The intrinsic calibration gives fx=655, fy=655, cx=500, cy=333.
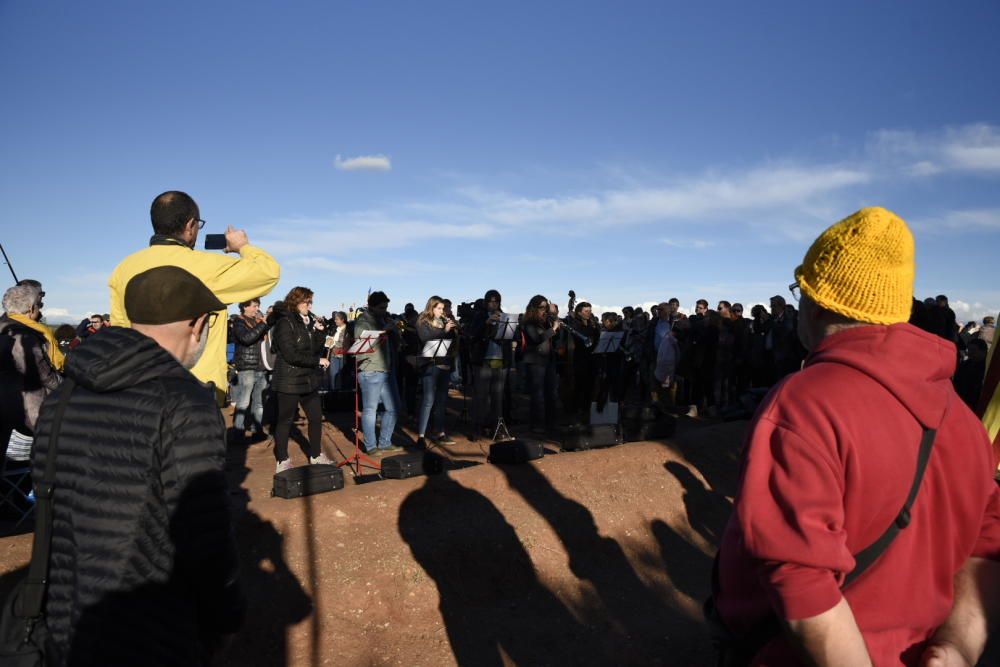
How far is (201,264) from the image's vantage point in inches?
128

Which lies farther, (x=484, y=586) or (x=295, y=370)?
(x=295, y=370)

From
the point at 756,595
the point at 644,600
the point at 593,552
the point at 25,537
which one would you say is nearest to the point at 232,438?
the point at 25,537

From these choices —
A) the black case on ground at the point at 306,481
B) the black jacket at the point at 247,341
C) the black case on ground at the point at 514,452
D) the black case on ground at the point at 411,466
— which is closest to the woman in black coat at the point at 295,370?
the black case on ground at the point at 306,481

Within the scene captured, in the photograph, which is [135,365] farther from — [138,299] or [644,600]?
[644,600]

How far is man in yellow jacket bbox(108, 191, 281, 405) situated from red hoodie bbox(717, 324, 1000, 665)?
2.66 metres

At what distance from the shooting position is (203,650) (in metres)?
2.00

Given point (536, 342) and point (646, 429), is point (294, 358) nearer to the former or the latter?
point (536, 342)

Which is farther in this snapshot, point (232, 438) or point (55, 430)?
point (232, 438)

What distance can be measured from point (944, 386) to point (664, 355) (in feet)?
36.1

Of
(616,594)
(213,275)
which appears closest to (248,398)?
(616,594)

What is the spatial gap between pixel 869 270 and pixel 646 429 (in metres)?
7.98

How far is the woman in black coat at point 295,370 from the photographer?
24.5 ft

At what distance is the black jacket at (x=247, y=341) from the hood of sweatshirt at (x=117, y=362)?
7631 millimetres

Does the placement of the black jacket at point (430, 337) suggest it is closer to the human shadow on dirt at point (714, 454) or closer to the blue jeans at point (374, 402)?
the blue jeans at point (374, 402)
